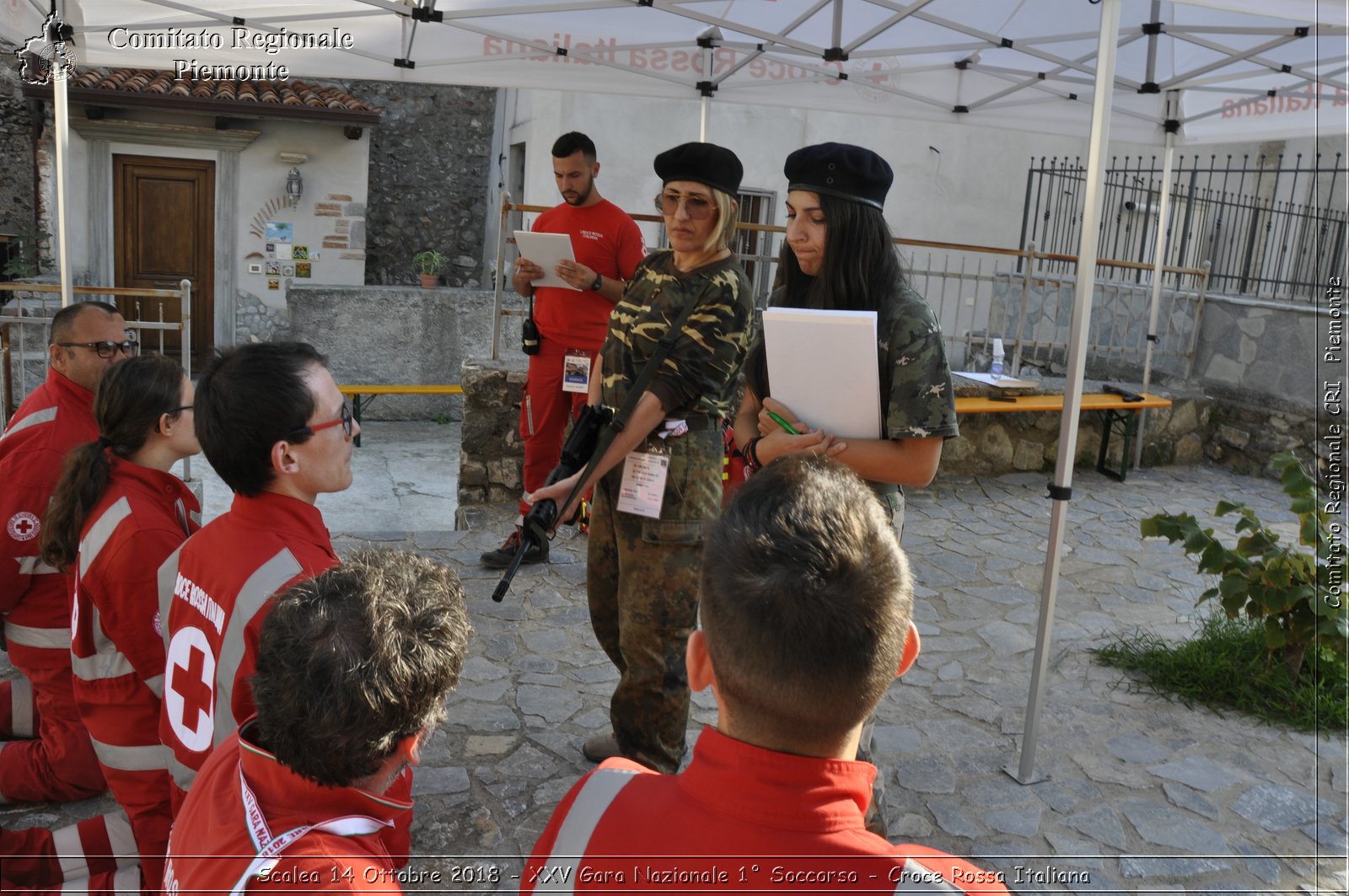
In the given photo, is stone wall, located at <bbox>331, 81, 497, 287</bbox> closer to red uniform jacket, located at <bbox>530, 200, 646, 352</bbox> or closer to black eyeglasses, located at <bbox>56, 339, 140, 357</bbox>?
red uniform jacket, located at <bbox>530, 200, 646, 352</bbox>

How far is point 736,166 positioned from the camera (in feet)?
9.55

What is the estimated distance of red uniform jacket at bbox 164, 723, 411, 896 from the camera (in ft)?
3.99

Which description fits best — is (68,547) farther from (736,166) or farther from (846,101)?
(846,101)

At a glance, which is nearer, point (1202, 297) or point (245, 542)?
point (245, 542)

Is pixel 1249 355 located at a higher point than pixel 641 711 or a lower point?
higher

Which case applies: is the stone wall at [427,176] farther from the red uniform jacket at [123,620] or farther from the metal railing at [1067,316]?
the red uniform jacket at [123,620]

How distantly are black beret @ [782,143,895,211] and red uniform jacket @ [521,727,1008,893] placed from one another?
5.49 ft

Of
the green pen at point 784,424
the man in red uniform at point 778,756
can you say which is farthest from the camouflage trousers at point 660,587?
the man in red uniform at point 778,756

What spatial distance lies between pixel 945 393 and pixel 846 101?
444 centimetres

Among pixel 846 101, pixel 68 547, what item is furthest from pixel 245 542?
pixel 846 101

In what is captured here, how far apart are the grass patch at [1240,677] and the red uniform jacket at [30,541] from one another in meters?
4.07

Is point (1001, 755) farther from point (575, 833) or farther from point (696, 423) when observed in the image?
Result: point (575, 833)

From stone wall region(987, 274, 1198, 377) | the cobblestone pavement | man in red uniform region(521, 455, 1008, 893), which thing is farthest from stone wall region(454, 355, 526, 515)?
man in red uniform region(521, 455, 1008, 893)

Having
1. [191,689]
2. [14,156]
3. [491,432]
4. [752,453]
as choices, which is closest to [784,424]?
[752,453]
